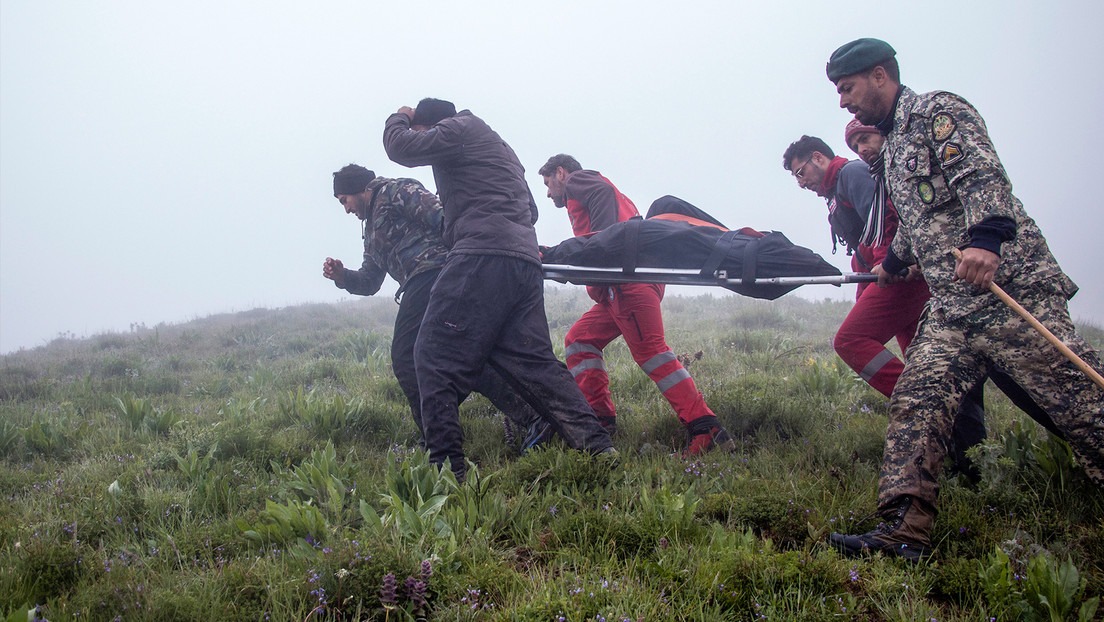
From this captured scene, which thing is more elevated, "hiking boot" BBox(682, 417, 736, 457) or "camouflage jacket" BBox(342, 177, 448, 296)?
"camouflage jacket" BBox(342, 177, 448, 296)

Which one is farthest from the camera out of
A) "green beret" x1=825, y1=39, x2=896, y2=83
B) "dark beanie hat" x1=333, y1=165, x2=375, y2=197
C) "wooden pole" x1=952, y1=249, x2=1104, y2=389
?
"dark beanie hat" x1=333, y1=165, x2=375, y2=197

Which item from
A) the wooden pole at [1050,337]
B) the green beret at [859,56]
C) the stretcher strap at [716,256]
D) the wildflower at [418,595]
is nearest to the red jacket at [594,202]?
the stretcher strap at [716,256]

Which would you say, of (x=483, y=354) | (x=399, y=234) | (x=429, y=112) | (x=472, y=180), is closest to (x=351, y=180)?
(x=399, y=234)

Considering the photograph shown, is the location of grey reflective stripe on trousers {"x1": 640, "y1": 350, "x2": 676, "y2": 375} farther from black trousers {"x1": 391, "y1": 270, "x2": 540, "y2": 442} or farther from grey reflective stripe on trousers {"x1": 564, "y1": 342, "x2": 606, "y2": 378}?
black trousers {"x1": 391, "y1": 270, "x2": 540, "y2": 442}

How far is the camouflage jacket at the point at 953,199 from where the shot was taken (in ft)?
10.2

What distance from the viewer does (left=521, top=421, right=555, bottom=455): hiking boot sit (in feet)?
15.7

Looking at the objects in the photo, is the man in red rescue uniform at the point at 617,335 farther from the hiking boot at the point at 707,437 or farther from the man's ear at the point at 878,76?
the man's ear at the point at 878,76

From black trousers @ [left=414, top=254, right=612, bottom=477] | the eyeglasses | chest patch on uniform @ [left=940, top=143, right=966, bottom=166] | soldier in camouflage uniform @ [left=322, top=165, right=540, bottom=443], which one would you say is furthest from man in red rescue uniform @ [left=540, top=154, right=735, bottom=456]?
chest patch on uniform @ [left=940, top=143, right=966, bottom=166]

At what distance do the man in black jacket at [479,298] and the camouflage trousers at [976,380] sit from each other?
5.59 ft

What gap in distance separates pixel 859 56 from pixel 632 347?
8.27 ft

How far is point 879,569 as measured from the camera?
280cm

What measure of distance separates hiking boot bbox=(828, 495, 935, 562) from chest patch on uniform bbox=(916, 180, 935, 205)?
4.71ft

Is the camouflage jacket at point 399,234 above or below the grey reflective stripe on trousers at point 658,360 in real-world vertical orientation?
above

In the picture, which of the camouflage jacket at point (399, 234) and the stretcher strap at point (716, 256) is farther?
the camouflage jacket at point (399, 234)
